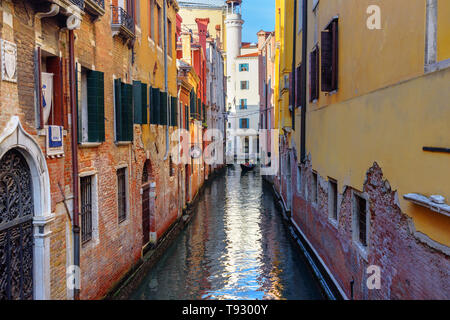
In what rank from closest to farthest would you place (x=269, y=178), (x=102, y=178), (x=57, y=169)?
(x=57, y=169)
(x=102, y=178)
(x=269, y=178)

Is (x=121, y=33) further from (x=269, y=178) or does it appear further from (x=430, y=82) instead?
(x=269, y=178)

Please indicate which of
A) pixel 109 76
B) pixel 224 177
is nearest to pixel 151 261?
pixel 109 76

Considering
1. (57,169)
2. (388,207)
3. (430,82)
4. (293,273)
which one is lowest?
(293,273)

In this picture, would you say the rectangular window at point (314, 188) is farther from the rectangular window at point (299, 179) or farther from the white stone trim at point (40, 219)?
the white stone trim at point (40, 219)

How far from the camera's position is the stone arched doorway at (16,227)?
4.90 meters

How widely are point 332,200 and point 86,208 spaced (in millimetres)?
5007

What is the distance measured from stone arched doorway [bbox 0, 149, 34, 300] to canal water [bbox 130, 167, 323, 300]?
3.91m

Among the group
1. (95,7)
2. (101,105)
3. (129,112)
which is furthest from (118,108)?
(95,7)

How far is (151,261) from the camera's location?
1099cm

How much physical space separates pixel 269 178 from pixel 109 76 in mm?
20907

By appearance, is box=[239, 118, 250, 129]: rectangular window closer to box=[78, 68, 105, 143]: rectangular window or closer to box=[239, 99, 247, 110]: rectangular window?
box=[239, 99, 247, 110]: rectangular window

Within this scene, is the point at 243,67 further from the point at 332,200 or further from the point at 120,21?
the point at 332,200

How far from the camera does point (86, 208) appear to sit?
7.32 meters
